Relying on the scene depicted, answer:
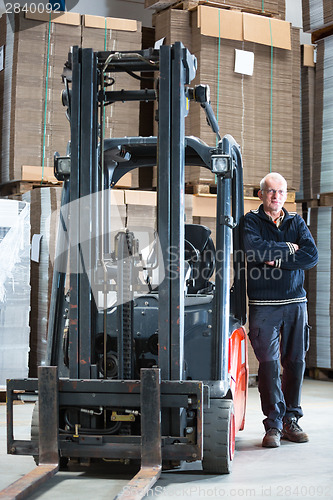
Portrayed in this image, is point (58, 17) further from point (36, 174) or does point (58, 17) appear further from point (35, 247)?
point (35, 247)

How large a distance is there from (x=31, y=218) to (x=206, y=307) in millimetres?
3150

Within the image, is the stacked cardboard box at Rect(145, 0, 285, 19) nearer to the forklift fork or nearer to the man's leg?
the man's leg

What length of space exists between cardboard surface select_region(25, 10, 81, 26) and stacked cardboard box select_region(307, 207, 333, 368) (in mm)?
3027

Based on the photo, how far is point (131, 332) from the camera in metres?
3.61

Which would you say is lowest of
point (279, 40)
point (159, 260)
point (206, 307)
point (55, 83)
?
point (206, 307)

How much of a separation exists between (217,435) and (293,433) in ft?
3.86

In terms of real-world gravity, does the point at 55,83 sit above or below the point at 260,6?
below

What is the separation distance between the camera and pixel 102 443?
3490 millimetres

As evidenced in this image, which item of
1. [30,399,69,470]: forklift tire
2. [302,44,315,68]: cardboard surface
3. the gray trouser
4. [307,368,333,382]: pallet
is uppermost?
[302,44,315,68]: cardboard surface

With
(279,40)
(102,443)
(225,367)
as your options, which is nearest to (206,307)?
(225,367)

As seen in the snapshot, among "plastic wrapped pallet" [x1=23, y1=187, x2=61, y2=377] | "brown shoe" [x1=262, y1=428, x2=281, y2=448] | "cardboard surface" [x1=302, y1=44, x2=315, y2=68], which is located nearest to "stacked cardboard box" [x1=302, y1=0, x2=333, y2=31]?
"cardboard surface" [x1=302, y1=44, x2=315, y2=68]

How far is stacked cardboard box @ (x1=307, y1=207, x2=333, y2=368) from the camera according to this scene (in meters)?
7.54

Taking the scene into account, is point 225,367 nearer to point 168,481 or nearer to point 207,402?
point 207,402

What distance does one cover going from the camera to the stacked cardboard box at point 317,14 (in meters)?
7.49
